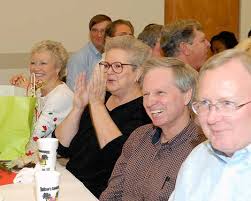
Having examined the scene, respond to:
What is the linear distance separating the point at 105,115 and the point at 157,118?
555mm

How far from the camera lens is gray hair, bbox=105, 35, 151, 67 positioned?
9.05 feet

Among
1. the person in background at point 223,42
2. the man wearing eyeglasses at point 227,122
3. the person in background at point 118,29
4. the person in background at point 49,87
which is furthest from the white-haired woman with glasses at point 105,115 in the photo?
the person in background at point 223,42

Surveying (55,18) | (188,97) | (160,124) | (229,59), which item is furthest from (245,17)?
(229,59)

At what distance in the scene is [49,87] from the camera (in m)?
3.53

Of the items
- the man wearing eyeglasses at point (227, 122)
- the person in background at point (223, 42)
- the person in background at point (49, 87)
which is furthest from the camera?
the person in background at point (223, 42)

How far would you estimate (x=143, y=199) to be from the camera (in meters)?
2.11

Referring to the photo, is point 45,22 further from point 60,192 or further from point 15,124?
point 60,192

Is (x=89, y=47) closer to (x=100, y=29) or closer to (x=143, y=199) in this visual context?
(x=100, y=29)

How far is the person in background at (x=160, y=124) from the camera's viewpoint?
2109 mm

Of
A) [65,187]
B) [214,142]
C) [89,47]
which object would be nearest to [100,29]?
[89,47]

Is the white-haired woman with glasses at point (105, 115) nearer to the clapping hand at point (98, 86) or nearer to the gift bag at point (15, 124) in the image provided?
the clapping hand at point (98, 86)

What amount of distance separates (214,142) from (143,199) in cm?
69

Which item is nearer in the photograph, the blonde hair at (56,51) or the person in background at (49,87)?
the person in background at (49,87)

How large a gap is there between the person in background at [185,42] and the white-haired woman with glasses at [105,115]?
0.54 meters
